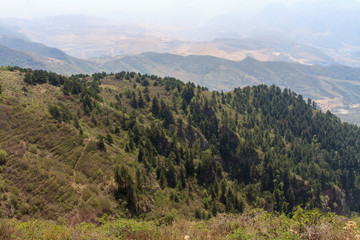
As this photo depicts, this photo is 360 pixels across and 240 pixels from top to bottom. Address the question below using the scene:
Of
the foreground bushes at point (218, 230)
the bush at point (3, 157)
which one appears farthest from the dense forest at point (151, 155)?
the foreground bushes at point (218, 230)

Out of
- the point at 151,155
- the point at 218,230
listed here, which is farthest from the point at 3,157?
the point at 218,230

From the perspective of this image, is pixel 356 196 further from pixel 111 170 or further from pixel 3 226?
pixel 3 226

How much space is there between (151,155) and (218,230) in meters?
45.8

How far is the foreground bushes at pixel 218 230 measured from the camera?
82.3 ft

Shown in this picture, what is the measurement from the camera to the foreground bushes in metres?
25.1

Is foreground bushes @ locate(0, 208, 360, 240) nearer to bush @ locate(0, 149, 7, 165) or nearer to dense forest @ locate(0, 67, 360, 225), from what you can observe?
dense forest @ locate(0, 67, 360, 225)

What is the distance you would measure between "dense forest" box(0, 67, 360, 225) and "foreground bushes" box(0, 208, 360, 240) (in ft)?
14.8

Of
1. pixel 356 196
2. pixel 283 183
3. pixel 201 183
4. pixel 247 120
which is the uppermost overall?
pixel 247 120

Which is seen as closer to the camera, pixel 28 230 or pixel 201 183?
pixel 28 230

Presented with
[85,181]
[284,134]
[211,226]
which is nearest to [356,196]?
[284,134]

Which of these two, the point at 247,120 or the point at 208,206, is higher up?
the point at 247,120

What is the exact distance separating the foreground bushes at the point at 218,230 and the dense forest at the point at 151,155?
4.52m

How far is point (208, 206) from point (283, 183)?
207ft

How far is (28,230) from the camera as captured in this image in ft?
86.7
